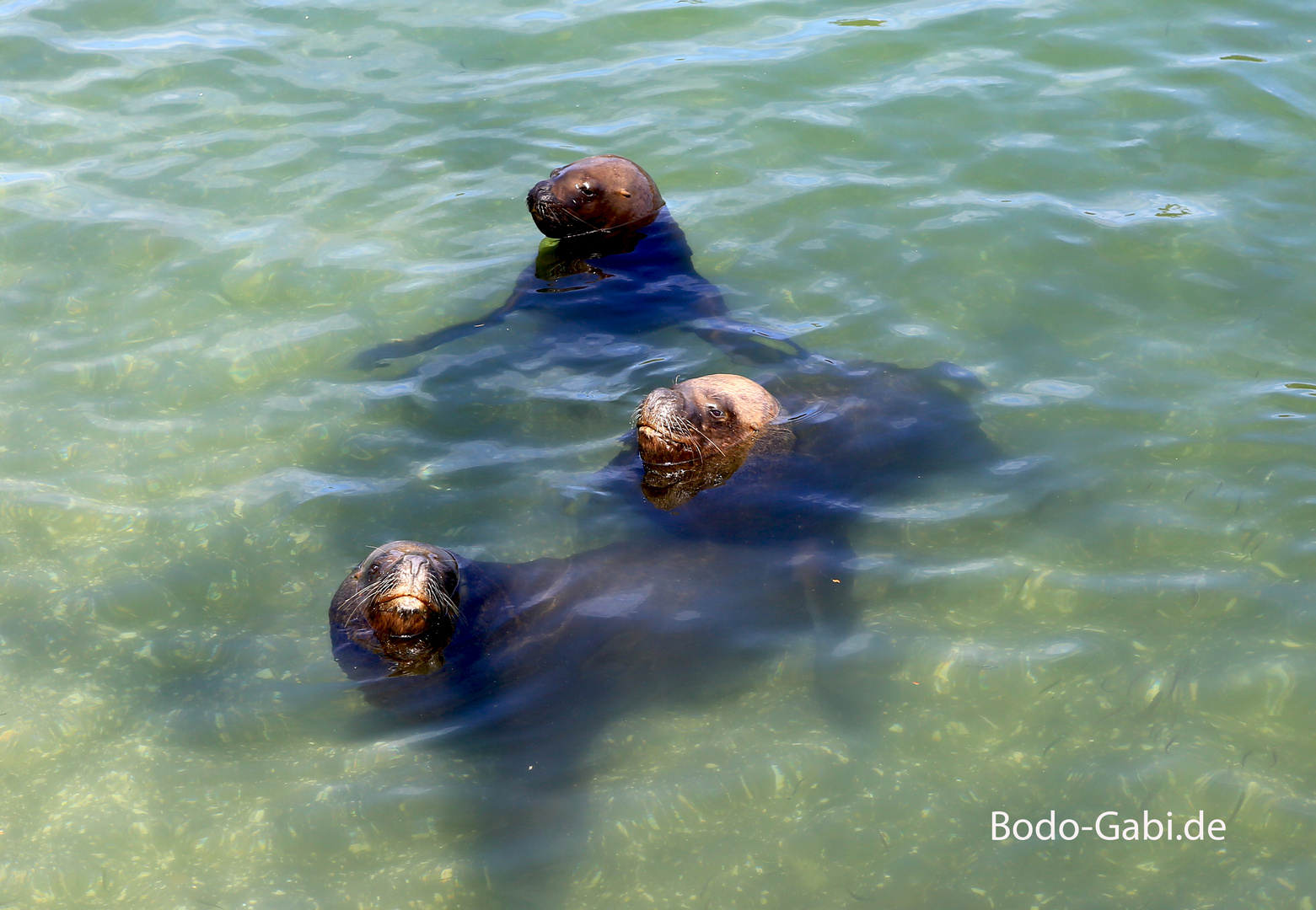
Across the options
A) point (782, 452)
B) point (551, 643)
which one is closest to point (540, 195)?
point (782, 452)

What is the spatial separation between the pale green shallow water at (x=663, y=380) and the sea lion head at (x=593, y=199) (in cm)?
55

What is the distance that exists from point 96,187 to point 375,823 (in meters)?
7.56

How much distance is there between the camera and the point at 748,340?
26.2ft

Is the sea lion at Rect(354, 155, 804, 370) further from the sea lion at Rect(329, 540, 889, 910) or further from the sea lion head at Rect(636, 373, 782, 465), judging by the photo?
the sea lion at Rect(329, 540, 889, 910)

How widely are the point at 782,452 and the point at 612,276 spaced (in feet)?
9.00

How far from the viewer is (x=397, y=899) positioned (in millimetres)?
4613

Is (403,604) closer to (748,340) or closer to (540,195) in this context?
(748,340)

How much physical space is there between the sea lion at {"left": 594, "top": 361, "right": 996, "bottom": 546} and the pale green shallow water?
334 millimetres

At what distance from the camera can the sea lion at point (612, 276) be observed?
8094 mm

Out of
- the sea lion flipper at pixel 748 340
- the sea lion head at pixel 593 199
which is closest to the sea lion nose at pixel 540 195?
the sea lion head at pixel 593 199

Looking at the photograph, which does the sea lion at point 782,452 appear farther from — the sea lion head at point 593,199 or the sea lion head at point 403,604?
the sea lion head at point 593,199

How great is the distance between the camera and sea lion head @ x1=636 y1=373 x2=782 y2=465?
662 cm

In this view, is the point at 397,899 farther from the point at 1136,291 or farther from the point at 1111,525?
the point at 1136,291

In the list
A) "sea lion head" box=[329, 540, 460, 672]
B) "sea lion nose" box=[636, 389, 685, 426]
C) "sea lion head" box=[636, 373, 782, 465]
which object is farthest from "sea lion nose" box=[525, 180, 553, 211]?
"sea lion head" box=[329, 540, 460, 672]
